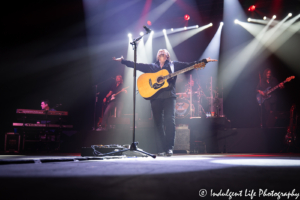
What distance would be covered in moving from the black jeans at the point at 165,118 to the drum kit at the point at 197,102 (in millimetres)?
3207

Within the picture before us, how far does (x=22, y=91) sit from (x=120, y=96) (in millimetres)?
2821

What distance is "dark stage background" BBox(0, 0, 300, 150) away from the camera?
615 centimetres

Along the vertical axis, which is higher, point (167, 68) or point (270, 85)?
point (270, 85)

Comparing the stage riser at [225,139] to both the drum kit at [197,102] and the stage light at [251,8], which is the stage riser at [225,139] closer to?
the drum kit at [197,102]

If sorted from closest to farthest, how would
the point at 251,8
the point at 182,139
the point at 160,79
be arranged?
the point at 160,79
the point at 182,139
the point at 251,8

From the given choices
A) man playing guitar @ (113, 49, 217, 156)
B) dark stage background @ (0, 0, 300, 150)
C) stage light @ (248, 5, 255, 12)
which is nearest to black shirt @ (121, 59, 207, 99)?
man playing guitar @ (113, 49, 217, 156)

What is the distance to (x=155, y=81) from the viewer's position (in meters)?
3.63

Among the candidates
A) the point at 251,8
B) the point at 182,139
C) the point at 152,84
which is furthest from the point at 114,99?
the point at 251,8

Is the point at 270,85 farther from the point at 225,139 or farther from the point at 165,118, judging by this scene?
the point at 165,118

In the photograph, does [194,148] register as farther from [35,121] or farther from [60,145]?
[35,121]

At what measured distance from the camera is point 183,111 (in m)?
6.89

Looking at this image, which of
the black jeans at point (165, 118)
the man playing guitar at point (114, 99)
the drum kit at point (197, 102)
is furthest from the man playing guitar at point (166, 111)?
the man playing guitar at point (114, 99)

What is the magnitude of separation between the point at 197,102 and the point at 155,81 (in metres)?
3.49

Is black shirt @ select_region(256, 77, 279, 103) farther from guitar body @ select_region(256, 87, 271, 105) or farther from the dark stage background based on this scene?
the dark stage background
